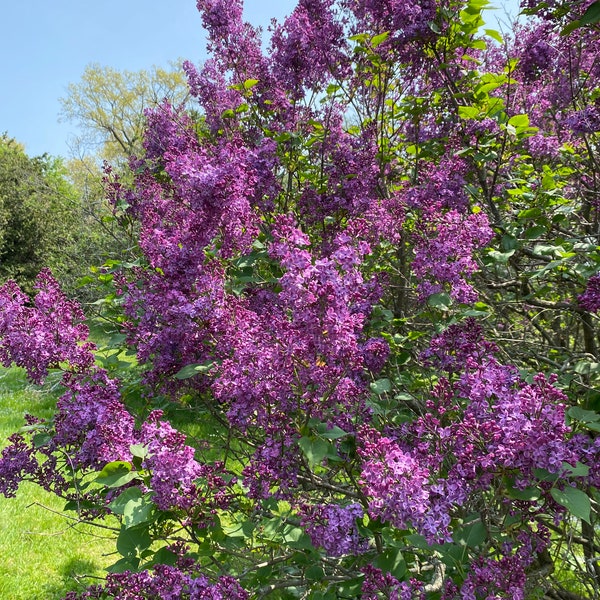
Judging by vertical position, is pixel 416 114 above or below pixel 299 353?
above

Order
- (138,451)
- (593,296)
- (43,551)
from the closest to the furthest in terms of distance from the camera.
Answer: (138,451) → (593,296) → (43,551)

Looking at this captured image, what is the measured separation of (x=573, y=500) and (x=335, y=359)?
90 centimetres

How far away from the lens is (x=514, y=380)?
1.92 meters

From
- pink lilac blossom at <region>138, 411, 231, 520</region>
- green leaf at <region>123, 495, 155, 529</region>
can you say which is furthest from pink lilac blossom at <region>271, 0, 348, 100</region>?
green leaf at <region>123, 495, 155, 529</region>

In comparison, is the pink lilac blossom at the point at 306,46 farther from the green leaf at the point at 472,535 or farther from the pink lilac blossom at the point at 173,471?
the green leaf at the point at 472,535

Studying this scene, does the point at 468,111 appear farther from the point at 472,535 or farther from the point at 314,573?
the point at 314,573

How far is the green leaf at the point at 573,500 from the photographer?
1.64 metres

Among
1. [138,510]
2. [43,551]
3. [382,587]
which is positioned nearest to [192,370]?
[138,510]

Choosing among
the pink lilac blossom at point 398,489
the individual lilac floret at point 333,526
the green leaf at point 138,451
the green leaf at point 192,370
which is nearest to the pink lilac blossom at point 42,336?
the green leaf at point 192,370

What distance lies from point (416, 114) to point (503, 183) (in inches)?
30.7

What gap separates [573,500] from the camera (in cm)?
168

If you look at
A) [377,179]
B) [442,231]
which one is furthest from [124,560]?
[377,179]

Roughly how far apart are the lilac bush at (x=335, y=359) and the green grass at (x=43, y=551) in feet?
6.29

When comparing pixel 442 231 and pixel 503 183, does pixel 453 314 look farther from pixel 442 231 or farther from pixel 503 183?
pixel 503 183
